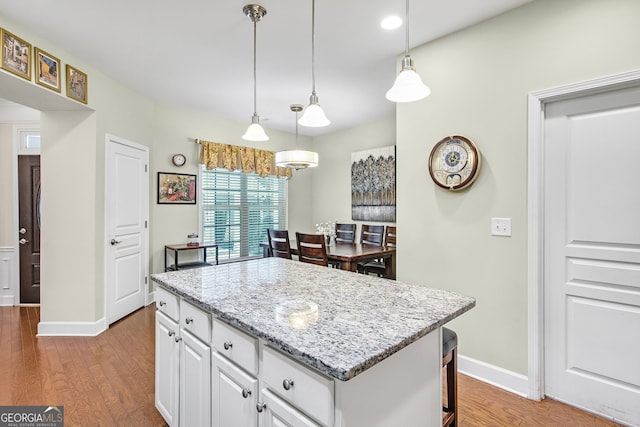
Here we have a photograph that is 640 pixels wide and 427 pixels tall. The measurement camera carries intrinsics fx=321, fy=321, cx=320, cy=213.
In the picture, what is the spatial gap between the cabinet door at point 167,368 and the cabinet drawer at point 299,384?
0.80 metres

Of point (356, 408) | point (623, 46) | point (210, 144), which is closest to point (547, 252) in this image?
point (623, 46)

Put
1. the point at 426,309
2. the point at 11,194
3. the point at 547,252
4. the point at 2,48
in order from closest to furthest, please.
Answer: the point at 426,309, the point at 547,252, the point at 2,48, the point at 11,194

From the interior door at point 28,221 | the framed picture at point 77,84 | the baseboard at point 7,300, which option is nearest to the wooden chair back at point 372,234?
the framed picture at point 77,84

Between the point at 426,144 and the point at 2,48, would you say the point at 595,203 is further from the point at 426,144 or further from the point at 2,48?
the point at 2,48

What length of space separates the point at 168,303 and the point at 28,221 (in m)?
3.73

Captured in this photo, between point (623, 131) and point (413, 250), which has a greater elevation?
point (623, 131)

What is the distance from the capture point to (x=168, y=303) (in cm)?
175

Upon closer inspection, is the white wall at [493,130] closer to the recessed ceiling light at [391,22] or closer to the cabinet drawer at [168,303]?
the recessed ceiling light at [391,22]

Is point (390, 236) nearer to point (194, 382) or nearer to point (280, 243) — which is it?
point (280, 243)

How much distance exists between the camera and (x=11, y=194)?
408 centimetres

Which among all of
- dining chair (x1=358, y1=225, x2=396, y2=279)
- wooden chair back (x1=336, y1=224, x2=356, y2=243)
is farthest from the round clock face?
dining chair (x1=358, y1=225, x2=396, y2=279)

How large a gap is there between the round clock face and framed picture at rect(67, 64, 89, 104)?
4.53 feet

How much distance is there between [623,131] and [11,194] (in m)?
6.09

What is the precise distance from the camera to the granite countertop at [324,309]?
3.10ft
